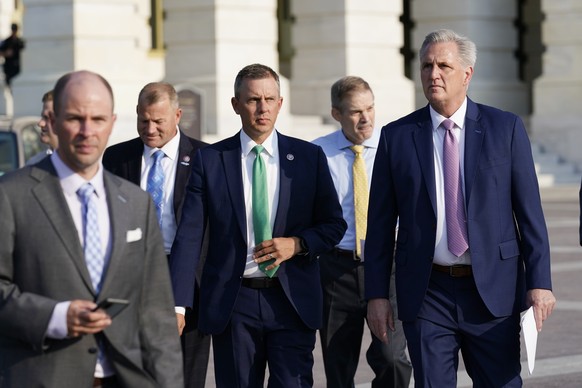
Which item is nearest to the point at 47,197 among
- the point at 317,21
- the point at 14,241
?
the point at 14,241

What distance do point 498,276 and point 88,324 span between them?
2599 millimetres

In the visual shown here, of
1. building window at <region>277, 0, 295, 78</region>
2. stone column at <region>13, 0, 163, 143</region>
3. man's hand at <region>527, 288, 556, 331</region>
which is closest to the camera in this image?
man's hand at <region>527, 288, 556, 331</region>

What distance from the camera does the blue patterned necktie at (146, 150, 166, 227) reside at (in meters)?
7.86

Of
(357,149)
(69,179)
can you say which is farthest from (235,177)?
(69,179)

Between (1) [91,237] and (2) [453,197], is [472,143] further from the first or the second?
(1) [91,237]

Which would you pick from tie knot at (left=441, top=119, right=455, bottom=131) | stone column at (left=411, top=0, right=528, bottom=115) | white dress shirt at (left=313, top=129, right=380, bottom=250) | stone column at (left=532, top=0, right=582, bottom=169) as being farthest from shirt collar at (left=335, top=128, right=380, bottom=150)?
stone column at (left=532, top=0, right=582, bottom=169)

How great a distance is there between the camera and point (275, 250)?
709cm

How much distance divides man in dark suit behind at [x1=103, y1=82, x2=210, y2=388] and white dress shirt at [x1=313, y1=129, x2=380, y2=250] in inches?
48.8

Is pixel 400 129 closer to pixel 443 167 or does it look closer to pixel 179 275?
pixel 443 167

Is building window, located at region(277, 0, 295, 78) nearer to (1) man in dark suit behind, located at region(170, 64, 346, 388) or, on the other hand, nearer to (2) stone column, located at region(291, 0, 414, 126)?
(2) stone column, located at region(291, 0, 414, 126)

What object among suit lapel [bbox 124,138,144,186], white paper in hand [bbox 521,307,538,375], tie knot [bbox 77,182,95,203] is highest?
suit lapel [bbox 124,138,144,186]

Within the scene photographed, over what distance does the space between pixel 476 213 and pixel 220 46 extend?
1923cm

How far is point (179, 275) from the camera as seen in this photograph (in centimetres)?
723

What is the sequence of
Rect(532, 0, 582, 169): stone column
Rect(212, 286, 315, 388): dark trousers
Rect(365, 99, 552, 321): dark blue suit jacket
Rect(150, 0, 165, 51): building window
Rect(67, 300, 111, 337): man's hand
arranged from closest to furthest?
Rect(67, 300, 111, 337): man's hand < Rect(365, 99, 552, 321): dark blue suit jacket < Rect(212, 286, 315, 388): dark trousers < Rect(532, 0, 582, 169): stone column < Rect(150, 0, 165, 51): building window
